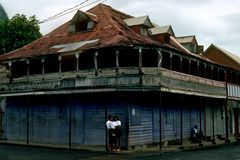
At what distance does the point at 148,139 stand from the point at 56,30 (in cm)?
1206

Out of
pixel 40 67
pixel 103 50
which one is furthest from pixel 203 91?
pixel 40 67

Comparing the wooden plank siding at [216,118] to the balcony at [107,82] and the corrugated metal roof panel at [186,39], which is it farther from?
the corrugated metal roof panel at [186,39]

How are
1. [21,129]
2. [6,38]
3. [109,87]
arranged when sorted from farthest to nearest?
1. [6,38]
2. [21,129]
3. [109,87]

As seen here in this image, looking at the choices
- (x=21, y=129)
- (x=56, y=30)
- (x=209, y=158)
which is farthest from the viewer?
(x=56, y=30)

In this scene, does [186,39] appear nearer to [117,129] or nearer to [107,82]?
[107,82]

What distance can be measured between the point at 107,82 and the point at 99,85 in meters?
0.54

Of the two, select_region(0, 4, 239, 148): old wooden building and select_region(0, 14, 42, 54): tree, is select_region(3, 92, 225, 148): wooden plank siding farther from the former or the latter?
select_region(0, 14, 42, 54): tree

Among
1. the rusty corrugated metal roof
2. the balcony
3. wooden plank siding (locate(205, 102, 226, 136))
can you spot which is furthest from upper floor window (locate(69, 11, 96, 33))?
wooden plank siding (locate(205, 102, 226, 136))

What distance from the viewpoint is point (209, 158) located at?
18453mm

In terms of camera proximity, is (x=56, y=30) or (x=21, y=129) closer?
(x=21, y=129)

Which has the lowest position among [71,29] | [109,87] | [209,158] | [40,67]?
[209,158]

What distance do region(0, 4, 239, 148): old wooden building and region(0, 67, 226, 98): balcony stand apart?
2.1 inches

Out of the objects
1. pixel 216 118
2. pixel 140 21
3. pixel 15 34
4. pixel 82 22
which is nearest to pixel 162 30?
pixel 140 21

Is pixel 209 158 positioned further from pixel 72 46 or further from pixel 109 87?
pixel 72 46
